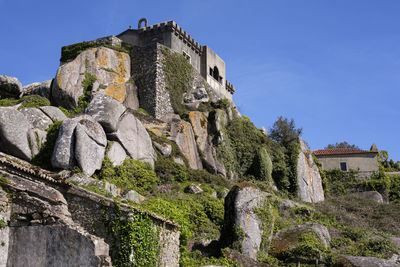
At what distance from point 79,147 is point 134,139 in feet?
15.2

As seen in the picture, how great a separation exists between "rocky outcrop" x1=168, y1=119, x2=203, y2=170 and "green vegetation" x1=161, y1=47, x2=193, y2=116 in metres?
2.80

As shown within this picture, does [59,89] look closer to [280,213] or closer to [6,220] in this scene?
[280,213]

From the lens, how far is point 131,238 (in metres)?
12.8

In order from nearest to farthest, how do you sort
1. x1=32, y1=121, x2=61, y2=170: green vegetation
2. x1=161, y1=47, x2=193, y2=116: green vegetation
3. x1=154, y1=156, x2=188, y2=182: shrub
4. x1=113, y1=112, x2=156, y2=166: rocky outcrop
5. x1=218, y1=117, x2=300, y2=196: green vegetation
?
x1=32, y1=121, x2=61, y2=170: green vegetation, x1=113, y1=112, x2=156, y2=166: rocky outcrop, x1=154, y1=156, x2=188, y2=182: shrub, x1=218, y1=117, x2=300, y2=196: green vegetation, x1=161, y1=47, x2=193, y2=116: green vegetation

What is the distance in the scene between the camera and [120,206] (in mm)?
13008

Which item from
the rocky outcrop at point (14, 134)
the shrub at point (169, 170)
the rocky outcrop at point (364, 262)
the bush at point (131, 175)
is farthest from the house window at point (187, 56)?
the rocky outcrop at point (364, 262)

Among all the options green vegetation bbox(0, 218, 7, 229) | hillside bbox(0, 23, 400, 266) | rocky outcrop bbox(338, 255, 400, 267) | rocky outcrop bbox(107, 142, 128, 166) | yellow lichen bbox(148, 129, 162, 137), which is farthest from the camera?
yellow lichen bbox(148, 129, 162, 137)

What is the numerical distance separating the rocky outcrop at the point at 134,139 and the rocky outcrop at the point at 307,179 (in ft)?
47.9

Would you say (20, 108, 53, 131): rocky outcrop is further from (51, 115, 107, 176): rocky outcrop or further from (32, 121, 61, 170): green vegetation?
(51, 115, 107, 176): rocky outcrop

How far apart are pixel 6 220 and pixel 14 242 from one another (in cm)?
66

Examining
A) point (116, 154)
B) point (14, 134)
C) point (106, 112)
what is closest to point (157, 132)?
point (106, 112)

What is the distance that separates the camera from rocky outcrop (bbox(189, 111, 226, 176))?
31.7 m

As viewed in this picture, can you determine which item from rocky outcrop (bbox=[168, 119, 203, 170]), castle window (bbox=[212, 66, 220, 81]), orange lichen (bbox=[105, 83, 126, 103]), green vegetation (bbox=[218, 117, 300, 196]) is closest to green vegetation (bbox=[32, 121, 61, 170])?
rocky outcrop (bbox=[168, 119, 203, 170])

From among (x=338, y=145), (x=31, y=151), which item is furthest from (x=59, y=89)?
(x=338, y=145)
